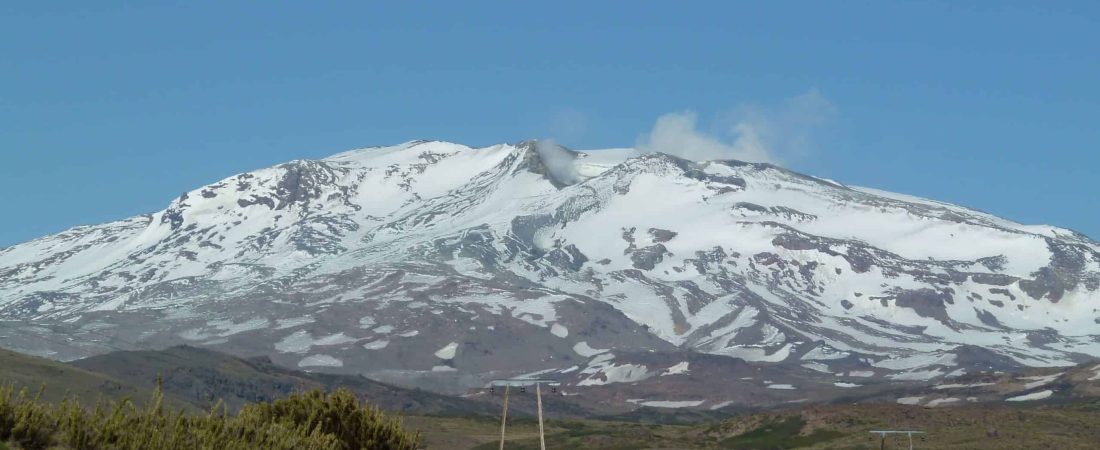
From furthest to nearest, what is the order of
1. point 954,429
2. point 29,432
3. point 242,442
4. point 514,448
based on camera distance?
point 514,448 → point 954,429 → point 242,442 → point 29,432

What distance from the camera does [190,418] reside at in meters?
33.8

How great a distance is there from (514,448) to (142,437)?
5820 inches

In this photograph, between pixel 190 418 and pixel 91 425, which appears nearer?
pixel 91 425

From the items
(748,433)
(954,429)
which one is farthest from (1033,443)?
(748,433)

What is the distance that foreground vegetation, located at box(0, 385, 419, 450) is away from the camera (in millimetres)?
29328

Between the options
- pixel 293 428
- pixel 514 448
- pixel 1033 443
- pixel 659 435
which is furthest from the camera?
pixel 659 435

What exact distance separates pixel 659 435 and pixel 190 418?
160m

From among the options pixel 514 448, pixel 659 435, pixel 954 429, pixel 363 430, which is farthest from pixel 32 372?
pixel 363 430

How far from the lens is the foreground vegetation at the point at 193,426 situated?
2933 centimetres

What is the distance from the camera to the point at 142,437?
1206 inches

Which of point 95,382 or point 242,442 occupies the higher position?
point 95,382

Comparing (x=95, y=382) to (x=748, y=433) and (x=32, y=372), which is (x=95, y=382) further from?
(x=748, y=433)

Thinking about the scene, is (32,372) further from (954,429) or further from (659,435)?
(954,429)

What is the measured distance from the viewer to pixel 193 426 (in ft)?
108
